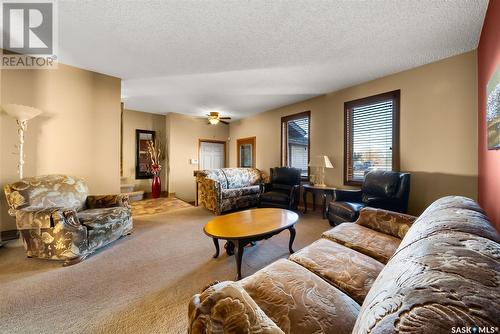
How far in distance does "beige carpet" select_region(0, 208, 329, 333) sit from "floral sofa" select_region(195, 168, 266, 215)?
1.33m

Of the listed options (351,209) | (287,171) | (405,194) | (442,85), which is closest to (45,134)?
(287,171)

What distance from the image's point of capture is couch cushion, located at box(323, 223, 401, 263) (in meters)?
1.49

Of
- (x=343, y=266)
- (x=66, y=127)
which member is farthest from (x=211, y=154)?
(x=343, y=266)

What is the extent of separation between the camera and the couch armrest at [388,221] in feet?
5.86

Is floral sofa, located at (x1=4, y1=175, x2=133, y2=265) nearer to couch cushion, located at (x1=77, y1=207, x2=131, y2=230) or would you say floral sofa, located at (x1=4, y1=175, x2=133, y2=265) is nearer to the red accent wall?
couch cushion, located at (x1=77, y1=207, x2=131, y2=230)

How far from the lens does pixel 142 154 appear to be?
5.90 metres

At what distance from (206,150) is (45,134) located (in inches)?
164

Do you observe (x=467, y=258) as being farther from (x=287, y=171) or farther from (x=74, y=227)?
(x=287, y=171)

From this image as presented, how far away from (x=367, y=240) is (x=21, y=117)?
4291 mm

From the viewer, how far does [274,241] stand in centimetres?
286

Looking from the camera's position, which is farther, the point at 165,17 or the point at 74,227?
the point at 74,227

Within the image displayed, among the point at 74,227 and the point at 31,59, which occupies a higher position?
the point at 31,59

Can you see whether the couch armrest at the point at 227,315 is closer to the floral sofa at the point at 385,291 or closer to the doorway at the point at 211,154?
the floral sofa at the point at 385,291

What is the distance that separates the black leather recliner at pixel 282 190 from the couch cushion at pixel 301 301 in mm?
2999
